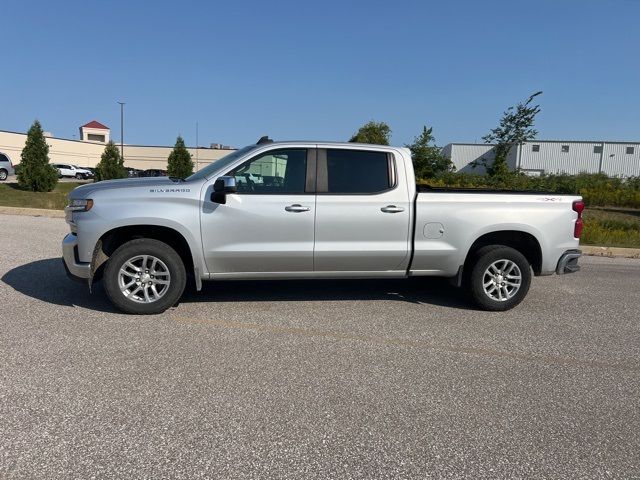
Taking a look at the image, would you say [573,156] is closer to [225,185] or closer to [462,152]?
[462,152]

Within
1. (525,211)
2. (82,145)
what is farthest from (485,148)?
(525,211)

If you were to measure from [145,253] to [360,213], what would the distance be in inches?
91.0

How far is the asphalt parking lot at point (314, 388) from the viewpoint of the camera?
2732 mm

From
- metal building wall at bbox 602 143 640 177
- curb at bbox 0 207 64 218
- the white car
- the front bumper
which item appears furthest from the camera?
metal building wall at bbox 602 143 640 177

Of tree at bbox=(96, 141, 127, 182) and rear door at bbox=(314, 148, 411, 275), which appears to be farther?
tree at bbox=(96, 141, 127, 182)

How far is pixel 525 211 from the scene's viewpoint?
5633 mm

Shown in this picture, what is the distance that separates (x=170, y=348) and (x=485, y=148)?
2632 inches

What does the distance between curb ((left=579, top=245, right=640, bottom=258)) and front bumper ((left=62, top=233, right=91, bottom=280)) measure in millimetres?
9848

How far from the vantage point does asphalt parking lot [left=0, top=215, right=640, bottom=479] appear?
8.96 ft

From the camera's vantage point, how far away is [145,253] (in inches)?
199

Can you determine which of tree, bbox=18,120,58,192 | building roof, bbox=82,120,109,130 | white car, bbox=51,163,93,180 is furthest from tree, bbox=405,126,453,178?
building roof, bbox=82,120,109,130

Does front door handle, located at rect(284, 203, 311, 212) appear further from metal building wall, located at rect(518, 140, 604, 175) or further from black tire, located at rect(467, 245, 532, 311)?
metal building wall, located at rect(518, 140, 604, 175)

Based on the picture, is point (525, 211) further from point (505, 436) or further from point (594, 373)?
point (505, 436)

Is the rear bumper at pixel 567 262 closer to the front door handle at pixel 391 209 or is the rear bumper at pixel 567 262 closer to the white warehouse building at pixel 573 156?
the front door handle at pixel 391 209
